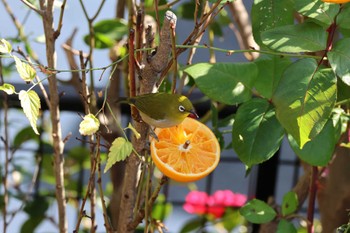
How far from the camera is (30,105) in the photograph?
828 millimetres

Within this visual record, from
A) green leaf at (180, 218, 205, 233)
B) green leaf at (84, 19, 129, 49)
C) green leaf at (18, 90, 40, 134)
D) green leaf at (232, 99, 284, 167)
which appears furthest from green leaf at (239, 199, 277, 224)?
green leaf at (180, 218, 205, 233)

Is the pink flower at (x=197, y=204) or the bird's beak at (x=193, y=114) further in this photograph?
the pink flower at (x=197, y=204)

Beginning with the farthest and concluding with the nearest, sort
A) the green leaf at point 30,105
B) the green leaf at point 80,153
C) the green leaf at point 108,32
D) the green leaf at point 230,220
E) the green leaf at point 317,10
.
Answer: the green leaf at point 230,220, the green leaf at point 80,153, the green leaf at point 108,32, the green leaf at point 317,10, the green leaf at point 30,105

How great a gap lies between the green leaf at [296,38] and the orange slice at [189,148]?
192mm

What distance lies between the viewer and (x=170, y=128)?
1047 millimetres

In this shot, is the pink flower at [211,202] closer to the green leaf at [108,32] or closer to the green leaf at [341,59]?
the green leaf at [108,32]

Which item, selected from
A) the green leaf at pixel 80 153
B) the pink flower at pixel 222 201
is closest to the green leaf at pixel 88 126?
the green leaf at pixel 80 153

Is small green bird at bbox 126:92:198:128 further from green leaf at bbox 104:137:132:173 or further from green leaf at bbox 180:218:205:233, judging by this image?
green leaf at bbox 180:218:205:233

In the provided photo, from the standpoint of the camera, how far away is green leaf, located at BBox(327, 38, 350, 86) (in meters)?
0.85

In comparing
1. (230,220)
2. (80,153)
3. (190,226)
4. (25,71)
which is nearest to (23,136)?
(80,153)

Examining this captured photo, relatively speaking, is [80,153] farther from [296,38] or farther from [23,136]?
[296,38]

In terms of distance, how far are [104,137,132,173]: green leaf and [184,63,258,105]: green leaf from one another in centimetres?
17

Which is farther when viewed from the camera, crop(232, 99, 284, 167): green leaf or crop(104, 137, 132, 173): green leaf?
crop(232, 99, 284, 167): green leaf

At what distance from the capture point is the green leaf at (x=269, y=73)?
3.37ft
